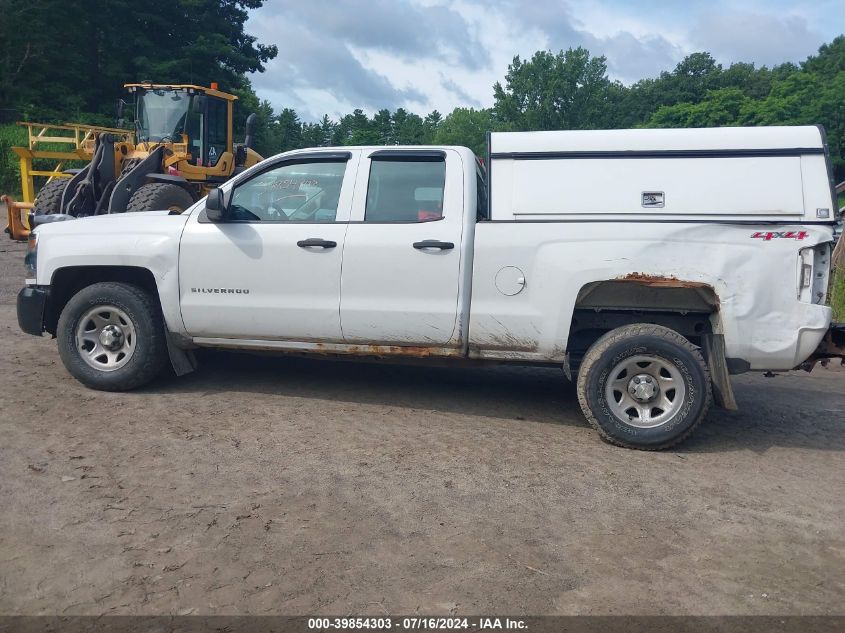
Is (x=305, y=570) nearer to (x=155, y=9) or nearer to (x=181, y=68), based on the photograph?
(x=181, y=68)

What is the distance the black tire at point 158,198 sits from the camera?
1148cm

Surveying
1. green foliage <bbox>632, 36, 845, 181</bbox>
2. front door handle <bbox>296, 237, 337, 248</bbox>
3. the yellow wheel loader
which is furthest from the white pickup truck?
green foliage <bbox>632, 36, 845, 181</bbox>

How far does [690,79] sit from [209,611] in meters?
85.6

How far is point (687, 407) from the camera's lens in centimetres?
518

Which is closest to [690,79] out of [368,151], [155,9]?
[155,9]

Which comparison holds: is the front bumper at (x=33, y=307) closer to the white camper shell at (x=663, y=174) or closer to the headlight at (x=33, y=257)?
the headlight at (x=33, y=257)

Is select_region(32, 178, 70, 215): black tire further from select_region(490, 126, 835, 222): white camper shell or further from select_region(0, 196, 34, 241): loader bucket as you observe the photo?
select_region(490, 126, 835, 222): white camper shell

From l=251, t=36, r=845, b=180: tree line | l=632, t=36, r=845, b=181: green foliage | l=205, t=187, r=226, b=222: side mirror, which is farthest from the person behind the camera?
l=251, t=36, r=845, b=180: tree line

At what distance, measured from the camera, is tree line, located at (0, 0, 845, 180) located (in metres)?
33.2

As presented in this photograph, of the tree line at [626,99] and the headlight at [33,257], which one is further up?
the tree line at [626,99]

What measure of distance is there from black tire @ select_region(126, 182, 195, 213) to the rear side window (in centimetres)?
630

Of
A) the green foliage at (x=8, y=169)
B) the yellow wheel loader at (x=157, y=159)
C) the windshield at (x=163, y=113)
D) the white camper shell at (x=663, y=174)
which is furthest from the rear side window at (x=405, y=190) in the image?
the green foliage at (x=8, y=169)

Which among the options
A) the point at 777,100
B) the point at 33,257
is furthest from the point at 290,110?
the point at 33,257

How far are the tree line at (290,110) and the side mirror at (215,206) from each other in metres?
2.02
